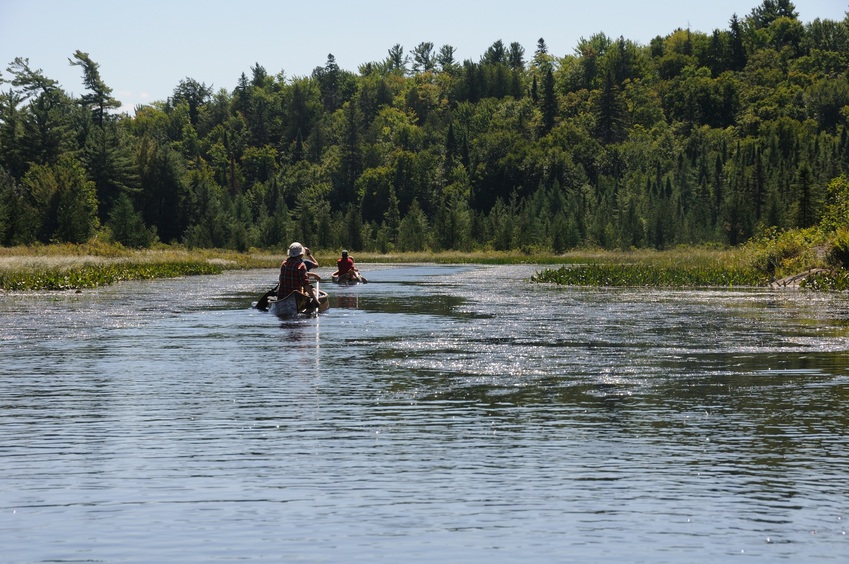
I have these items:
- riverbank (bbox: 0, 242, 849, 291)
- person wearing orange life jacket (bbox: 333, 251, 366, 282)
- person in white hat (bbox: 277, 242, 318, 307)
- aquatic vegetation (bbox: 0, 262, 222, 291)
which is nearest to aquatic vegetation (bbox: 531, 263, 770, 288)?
riverbank (bbox: 0, 242, 849, 291)

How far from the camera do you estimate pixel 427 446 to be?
13875mm

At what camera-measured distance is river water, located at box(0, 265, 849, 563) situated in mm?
9750

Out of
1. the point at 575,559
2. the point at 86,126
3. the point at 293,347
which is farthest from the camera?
the point at 86,126

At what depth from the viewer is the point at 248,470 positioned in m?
12.4

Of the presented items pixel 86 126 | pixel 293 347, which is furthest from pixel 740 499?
pixel 86 126

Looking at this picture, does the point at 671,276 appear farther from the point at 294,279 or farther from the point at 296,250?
the point at 296,250

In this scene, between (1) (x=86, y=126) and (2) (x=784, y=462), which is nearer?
(2) (x=784, y=462)

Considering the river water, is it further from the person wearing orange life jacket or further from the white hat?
the person wearing orange life jacket

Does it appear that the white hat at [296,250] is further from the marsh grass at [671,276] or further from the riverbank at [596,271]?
the marsh grass at [671,276]

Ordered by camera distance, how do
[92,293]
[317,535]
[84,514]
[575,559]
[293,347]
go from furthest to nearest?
1. [92,293]
2. [293,347]
3. [84,514]
4. [317,535]
5. [575,559]

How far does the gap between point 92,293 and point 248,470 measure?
4044cm

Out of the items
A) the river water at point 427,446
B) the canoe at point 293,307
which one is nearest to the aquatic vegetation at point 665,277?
the canoe at point 293,307

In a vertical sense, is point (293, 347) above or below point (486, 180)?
below

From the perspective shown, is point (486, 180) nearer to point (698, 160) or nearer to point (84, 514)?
point (698, 160)
